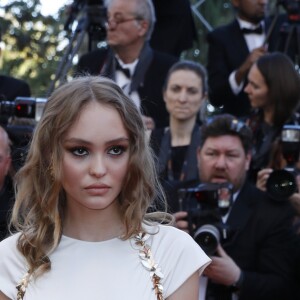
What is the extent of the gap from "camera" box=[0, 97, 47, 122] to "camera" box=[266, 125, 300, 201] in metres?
1.36

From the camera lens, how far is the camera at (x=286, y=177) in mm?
5273

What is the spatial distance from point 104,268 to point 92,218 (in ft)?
0.60

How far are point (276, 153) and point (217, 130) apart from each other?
15.9 inches

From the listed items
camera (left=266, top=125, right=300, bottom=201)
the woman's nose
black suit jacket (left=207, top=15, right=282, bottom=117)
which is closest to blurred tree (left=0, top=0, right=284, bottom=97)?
black suit jacket (left=207, top=15, right=282, bottom=117)

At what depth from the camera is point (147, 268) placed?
3348 mm

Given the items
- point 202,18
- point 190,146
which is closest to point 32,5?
point 202,18

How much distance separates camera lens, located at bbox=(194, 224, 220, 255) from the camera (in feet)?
A: 16.1

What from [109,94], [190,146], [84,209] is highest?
[109,94]

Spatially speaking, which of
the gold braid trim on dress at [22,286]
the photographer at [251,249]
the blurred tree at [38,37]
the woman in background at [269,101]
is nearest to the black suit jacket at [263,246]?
the photographer at [251,249]

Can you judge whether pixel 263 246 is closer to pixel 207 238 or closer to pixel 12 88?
pixel 207 238

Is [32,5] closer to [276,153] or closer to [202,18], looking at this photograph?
[202,18]

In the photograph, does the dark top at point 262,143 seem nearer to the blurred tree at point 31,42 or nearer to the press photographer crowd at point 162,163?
the press photographer crowd at point 162,163

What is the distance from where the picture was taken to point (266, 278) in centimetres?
525

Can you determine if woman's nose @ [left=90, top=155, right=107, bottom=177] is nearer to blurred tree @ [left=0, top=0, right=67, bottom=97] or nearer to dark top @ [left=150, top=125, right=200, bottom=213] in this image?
dark top @ [left=150, top=125, right=200, bottom=213]
